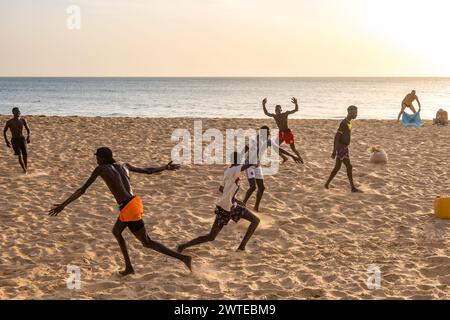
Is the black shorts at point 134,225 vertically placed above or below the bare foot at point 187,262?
above

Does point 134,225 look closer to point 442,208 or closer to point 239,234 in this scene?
point 239,234

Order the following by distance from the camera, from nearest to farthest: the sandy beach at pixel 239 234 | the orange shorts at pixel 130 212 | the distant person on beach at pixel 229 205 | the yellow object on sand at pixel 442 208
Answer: the orange shorts at pixel 130 212
the sandy beach at pixel 239 234
the distant person on beach at pixel 229 205
the yellow object on sand at pixel 442 208

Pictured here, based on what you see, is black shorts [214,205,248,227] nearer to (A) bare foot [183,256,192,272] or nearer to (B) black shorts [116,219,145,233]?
(A) bare foot [183,256,192,272]

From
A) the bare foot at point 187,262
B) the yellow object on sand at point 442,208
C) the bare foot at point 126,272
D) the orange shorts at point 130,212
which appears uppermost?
the orange shorts at point 130,212

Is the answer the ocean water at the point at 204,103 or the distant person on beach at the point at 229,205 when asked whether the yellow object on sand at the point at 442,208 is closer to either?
the distant person on beach at the point at 229,205

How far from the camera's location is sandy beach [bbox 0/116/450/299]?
613 centimetres

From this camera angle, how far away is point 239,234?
8125 mm

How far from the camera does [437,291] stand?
6016mm

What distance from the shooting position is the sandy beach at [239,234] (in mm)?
6133

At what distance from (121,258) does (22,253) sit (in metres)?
1.41

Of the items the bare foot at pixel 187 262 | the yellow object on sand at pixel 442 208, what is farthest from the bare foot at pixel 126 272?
the yellow object on sand at pixel 442 208

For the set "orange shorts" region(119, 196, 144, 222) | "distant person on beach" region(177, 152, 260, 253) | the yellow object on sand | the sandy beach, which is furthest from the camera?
the yellow object on sand

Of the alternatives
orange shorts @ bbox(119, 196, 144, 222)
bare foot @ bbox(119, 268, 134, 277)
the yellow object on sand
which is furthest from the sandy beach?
orange shorts @ bbox(119, 196, 144, 222)

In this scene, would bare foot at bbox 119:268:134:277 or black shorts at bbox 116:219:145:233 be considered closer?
black shorts at bbox 116:219:145:233
